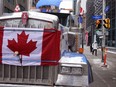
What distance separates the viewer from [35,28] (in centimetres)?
634


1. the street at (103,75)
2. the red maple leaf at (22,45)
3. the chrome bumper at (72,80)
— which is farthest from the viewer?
the street at (103,75)

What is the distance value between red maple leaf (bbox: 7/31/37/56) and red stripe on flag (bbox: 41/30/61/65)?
232 mm

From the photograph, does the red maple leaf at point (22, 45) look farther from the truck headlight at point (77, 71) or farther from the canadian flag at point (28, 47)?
the truck headlight at point (77, 71)

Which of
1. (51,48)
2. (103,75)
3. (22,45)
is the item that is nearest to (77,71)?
(51,48)

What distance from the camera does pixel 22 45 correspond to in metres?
6.38

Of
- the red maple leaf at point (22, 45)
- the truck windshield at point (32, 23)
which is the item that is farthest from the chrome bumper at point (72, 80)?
the truck windshield at point (32, 23)

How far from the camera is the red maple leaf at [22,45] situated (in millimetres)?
6344

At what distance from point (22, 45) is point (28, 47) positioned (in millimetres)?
124

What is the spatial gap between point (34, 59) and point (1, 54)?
68 cm

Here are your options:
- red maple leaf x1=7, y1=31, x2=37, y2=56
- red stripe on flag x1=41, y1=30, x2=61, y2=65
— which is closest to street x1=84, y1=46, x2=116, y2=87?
red stripe on flag x1=41, y1=30, x2=61, y2=65

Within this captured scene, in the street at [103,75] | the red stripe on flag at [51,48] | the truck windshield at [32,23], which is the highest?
the truck windshield at [32,23]

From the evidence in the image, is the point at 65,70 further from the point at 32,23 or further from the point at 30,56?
the point at 32,23

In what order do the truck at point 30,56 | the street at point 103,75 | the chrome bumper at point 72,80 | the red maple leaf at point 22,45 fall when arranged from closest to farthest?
the chrome bumper at point 72,80
the truck at point 30,56
the red maple leaf at point 22,45
the street at point 103,75

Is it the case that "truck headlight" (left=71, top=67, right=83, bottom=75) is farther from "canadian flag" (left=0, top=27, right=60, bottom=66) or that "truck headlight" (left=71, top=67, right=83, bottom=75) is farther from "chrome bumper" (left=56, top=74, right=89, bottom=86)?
"canadian flag" (left=0, top=27, right=60, bottom=66)
